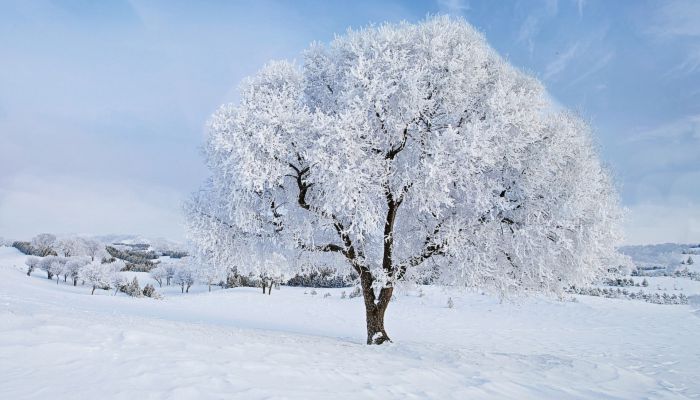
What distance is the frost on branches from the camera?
1140 centimetres

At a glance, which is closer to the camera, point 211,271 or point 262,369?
point 262,369

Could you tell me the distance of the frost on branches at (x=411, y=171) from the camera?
449 inches

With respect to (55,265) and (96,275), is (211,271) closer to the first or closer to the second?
(96,275)

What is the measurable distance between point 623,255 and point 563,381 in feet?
23.2

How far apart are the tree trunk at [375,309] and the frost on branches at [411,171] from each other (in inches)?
1.8

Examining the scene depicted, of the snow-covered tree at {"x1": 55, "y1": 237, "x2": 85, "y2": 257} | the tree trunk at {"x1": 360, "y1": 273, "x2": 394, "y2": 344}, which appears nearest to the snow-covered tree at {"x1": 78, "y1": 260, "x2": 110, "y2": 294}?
the snow-covered tree at {"x1": 55, "y1": 237, "x2": 85, "y2": 257}

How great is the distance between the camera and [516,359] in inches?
459

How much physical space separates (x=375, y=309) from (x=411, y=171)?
209 inches

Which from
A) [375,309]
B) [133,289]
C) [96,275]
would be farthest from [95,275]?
[375,309]

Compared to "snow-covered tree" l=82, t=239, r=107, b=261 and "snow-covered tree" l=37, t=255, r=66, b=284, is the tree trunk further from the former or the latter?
"snow-covered tree" l=82, t=239, r=107, b=261

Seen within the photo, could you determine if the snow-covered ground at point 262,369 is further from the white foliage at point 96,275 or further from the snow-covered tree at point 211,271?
the white foliage at point 96,275

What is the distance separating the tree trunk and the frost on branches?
A: 0.05 meters

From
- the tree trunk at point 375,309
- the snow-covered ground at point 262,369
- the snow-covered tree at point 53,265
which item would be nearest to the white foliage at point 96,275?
the snow-covered tree at point 53,265

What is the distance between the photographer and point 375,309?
14352 millimetres
